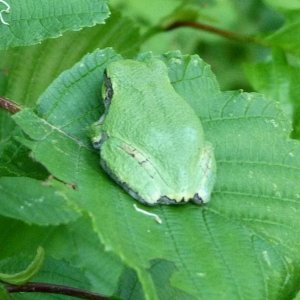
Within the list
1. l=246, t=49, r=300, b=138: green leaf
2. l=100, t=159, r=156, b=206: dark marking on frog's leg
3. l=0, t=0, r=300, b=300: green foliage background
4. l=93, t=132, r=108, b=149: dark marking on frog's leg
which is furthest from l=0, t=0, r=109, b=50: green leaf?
l=246, t=49, r=300, b=138: green leaf

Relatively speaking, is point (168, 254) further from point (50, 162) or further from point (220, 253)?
point (50, 162)

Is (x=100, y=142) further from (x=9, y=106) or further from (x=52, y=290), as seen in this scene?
(x=52, y=290)

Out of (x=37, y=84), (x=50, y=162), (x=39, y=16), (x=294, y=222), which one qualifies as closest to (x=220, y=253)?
(x=294, y=222)

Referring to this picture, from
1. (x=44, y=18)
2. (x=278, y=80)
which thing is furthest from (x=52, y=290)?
(x=278, y=80)

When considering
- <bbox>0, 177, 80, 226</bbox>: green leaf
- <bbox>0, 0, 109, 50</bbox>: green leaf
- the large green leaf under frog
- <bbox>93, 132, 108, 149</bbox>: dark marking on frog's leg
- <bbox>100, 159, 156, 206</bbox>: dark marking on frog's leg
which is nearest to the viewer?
<bbox>0, 177, 80, 226</bbox>: green leaf

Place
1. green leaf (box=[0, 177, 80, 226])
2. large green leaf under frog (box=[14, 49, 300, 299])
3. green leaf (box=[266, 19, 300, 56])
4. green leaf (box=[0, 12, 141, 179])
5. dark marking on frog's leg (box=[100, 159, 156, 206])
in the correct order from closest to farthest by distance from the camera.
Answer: green leaf (box=[0, 177, 80, 226])
large green leaf under frog (box=[14, 49, 300, 299])
dark marking on frog's leg (box=[100, 159, 156, 206])
green leaf (box=[0, 12, 141, 179])
green leaf (box=[266, 19, 300, 56])

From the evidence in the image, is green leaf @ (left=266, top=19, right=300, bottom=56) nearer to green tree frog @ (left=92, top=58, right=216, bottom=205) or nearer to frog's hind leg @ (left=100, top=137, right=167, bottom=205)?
green tree frog @ (left=92, top=58, right=216, bottom=205)

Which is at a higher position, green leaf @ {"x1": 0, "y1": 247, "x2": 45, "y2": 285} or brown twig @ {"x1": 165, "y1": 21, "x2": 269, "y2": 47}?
brown twig @ {"x1": 165, "y1": 21, "x2": 269, "y2": 47}
